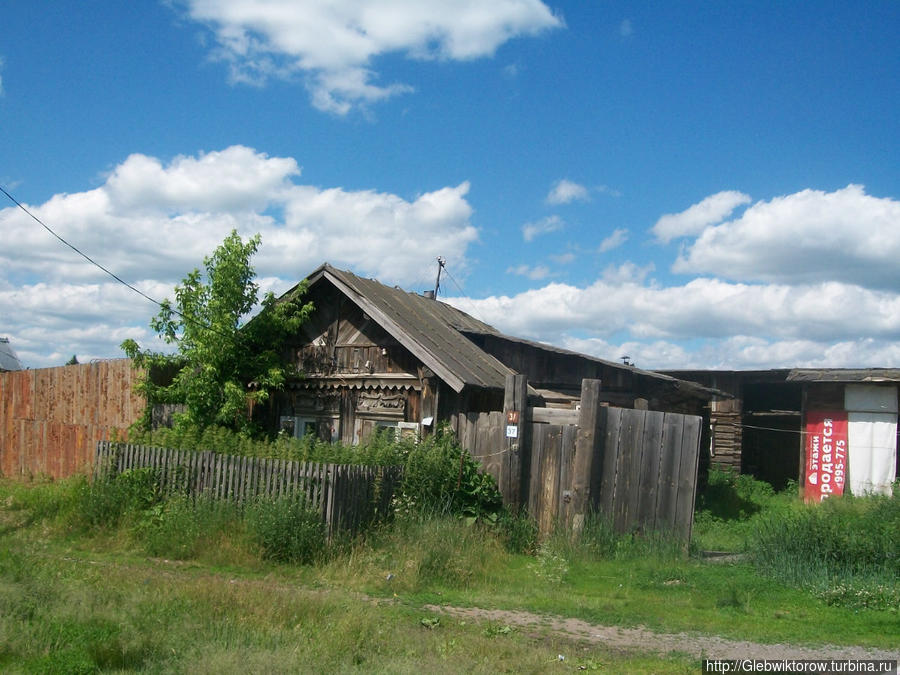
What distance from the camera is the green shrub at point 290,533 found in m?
9.75

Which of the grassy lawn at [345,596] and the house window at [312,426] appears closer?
the grassy lawn at [345,596]

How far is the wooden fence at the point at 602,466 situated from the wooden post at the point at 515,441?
15mm

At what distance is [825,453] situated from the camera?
19188 millimetres

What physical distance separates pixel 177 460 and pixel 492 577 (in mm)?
5209

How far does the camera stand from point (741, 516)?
51.5 feet

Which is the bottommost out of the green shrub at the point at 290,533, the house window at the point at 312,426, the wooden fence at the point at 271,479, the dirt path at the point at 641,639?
the dirt path at the point at 641,639

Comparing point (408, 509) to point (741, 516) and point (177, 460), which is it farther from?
point (741, 516)

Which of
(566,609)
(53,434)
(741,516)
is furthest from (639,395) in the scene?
(53,434)

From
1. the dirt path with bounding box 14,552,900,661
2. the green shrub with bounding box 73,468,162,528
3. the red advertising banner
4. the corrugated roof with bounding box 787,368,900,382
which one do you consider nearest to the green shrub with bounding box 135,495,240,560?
the green shrub with bounding box 73,468,162,528

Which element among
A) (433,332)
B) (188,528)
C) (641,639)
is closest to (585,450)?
(641,639)

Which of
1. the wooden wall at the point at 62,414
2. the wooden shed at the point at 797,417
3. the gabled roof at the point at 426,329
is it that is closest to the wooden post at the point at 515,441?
the gabled roof at the point at 426,329

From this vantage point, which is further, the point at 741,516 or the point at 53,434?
the point at 53,434

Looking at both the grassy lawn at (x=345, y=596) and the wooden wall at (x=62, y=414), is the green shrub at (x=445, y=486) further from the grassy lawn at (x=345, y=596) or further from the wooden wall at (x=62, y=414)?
the wooden wall at (x=62, y=414)

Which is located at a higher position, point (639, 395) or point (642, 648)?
point (639, 395)
